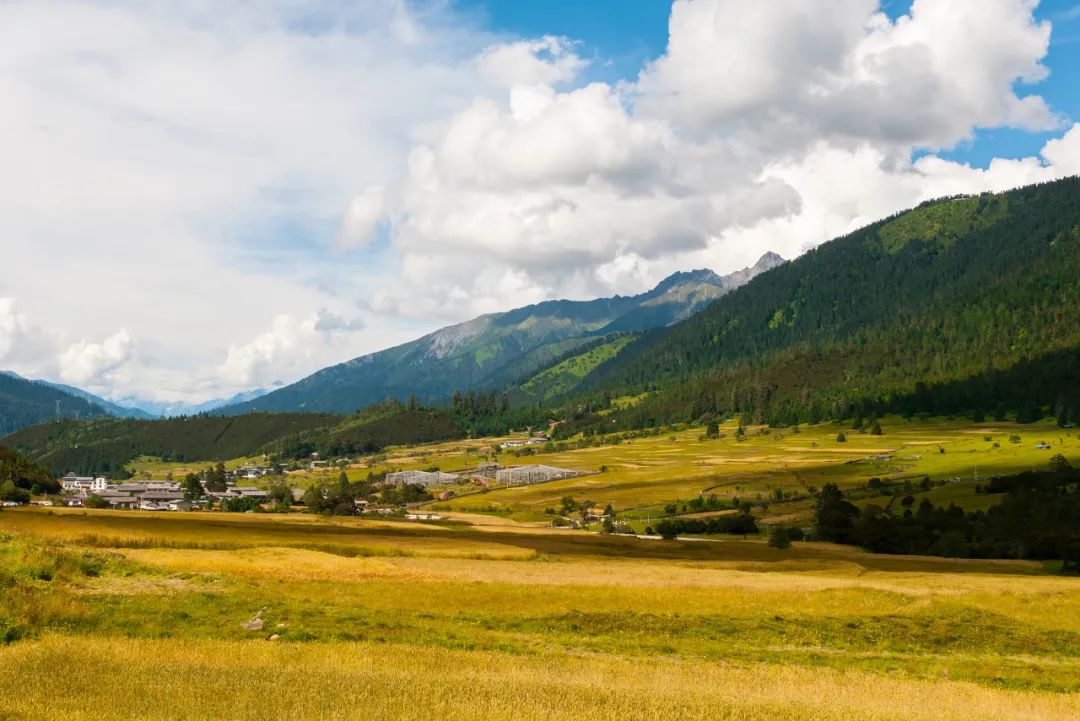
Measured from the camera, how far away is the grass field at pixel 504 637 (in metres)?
21.7

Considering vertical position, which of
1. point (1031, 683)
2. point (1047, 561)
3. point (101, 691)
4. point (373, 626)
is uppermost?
point (101, 691)

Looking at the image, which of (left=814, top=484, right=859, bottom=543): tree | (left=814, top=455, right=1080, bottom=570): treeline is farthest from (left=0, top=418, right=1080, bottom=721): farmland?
(left=814, top=484, right=859, bottom=543): tree

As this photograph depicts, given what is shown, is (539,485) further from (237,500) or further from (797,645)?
(797,645)

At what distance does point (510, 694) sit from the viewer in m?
22.6

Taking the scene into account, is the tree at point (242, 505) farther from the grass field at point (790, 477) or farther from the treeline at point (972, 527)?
the treeline at point (972, 527)

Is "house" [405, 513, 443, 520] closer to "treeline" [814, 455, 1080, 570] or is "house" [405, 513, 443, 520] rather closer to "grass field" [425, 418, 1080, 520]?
"grass field" [425, 418, 1080, 520]

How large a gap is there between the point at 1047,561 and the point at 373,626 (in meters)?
80.9

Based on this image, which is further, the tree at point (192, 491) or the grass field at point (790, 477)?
the tree at point (192, 491)

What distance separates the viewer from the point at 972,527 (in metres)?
99.9

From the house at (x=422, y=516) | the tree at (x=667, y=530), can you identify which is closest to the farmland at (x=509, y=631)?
the tree at (x=667, y=530)

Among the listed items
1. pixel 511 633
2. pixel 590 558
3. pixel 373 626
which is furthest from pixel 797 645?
pixel 590 558

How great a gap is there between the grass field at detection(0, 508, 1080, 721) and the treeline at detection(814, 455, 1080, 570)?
21128mm

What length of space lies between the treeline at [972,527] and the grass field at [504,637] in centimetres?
2113

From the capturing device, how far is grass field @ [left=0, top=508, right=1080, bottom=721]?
2167 cm
